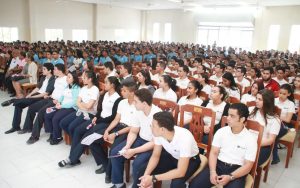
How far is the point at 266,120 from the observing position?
2.55 m

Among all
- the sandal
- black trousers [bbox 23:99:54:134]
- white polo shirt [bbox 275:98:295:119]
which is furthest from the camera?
black trousers [bbox 23:99:54:134]

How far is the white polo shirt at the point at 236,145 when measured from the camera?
1968 mm

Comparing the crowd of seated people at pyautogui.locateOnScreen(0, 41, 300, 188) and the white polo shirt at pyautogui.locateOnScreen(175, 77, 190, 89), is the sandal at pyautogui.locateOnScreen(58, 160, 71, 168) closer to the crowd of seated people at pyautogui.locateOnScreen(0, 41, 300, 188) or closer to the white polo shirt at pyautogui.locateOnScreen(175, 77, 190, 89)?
the crowd of seated people at pyautogui.locateOnScreen(0, 41, 300, 188)

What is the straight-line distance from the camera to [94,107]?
347 centimetres

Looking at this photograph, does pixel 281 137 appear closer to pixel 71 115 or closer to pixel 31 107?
pixel 71 115

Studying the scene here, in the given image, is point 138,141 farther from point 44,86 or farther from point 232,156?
point 44,86

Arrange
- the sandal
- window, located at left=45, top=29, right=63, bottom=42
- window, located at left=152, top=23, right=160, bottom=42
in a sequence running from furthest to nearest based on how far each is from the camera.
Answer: window, located at left=152, top=23, right=160, bottom=42 < window, located at left=45, top=29, right=63, bottom=42 < the sandal

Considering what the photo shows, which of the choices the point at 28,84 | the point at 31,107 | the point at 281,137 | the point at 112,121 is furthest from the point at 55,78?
the point at 281,137

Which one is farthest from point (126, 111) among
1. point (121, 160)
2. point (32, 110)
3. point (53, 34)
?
point (53, 34)

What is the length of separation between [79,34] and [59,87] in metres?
13.2

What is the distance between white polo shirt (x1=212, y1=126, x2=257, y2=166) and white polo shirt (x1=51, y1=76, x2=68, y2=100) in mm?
2640

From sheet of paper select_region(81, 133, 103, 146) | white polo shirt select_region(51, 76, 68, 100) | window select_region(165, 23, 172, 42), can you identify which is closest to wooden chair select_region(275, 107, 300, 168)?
sheet of paper select_region(81, 133, 103, 146)

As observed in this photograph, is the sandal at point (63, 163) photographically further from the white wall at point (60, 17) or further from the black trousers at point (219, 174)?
the white wall at point (60, 17)

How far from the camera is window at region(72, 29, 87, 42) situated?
15.9 meters
